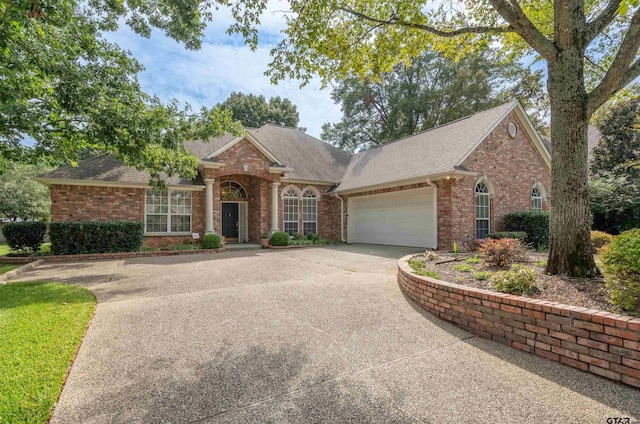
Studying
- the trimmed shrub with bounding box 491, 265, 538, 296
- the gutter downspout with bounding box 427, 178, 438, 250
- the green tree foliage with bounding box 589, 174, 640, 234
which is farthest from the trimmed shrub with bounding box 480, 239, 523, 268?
the green tree foliage with bounding box 589, 174, 640, 234

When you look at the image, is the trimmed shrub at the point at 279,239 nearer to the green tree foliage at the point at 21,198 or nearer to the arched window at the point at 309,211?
the arched window at the point at 309,211

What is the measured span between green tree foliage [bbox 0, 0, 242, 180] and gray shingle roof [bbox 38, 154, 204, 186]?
3502mm

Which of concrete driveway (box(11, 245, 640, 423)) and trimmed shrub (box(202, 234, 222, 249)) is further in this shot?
trimmed shrub (box(202, 234, 222, 249))

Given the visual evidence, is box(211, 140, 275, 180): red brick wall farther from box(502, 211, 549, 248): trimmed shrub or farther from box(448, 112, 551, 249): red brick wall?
box(502, 211, 549, 248): trimmed shrub

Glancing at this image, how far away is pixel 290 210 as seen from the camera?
16312mm

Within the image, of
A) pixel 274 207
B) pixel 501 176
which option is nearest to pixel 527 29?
pixel 501 176

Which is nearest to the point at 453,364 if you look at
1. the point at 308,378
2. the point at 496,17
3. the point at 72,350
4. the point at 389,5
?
the point at 308,378

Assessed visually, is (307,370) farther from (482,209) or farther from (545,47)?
(482,209)

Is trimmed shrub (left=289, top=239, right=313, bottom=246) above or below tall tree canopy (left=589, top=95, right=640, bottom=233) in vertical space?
below

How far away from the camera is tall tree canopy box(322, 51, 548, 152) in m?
25.6

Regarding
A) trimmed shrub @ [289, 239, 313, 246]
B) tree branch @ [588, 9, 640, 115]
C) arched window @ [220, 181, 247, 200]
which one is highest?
tree branch @ [588, 9, 640, 115]

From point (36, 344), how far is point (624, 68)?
28.9 ft

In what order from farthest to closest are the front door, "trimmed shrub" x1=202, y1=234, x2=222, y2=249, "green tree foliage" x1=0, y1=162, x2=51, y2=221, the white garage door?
1. "green tree foliage" x1=0, y1=162, x2=51, y2=221
2. the front door
3. "trimmed shrub" x1=202, y1=234, x2=222, y2=249
4. the white garage door

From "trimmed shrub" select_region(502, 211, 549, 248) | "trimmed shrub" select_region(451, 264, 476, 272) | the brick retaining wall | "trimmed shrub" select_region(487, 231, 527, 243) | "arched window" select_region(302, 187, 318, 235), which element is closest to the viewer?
the brick retaining wall
